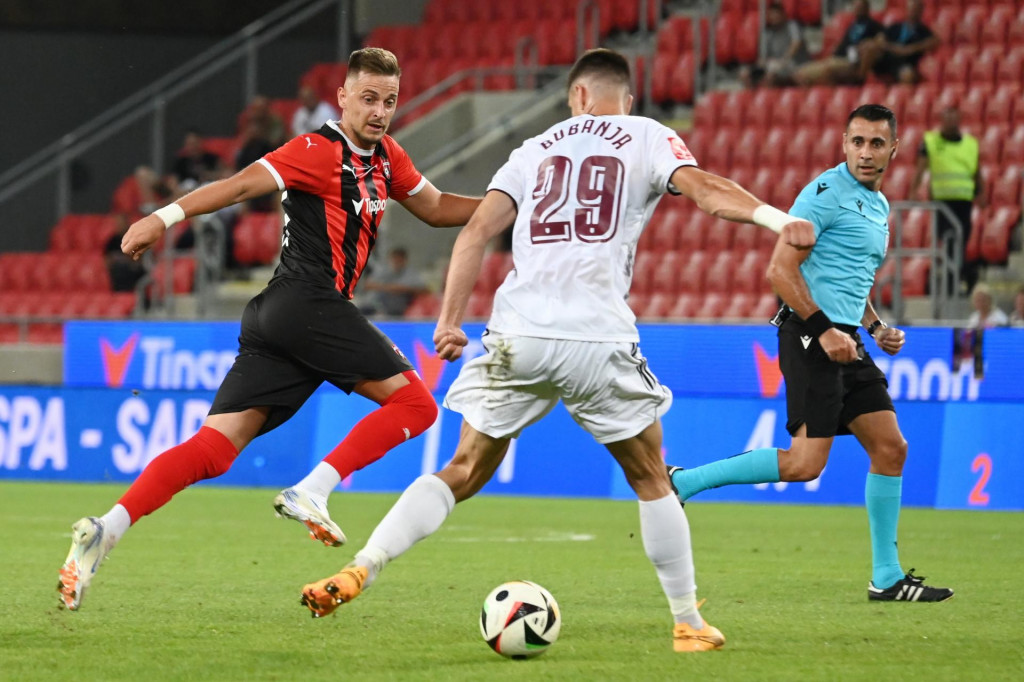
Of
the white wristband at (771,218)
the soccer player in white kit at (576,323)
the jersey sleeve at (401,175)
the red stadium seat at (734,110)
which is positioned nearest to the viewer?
the white wristband at (771,218)

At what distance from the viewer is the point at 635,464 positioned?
5.75 metres

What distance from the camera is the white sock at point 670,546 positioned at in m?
5.73

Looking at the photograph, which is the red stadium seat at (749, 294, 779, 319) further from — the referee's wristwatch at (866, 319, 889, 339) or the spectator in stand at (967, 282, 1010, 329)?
the referee's wristwatch at (866, 319, 889, 339)

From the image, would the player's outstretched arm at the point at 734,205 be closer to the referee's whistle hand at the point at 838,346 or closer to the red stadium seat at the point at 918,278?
the referee's whistle hand at the point at 838,346

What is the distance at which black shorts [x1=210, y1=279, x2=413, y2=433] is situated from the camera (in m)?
6.55

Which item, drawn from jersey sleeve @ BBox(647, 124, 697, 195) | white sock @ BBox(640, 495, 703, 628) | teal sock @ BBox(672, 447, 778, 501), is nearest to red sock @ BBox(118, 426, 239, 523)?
white sock @ BBox(640, 495, 703, 628)

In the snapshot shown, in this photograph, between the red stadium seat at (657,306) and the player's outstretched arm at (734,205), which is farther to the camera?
the red stadium seat at (657,306)

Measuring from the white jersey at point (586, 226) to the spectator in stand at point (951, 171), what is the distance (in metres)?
10.8

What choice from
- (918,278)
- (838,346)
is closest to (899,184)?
(918,278)

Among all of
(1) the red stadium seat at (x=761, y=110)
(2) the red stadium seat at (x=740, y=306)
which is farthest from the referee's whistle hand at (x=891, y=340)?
(1) the red stadium seat at (x=761, y=110)

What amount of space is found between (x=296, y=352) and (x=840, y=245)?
256 cm

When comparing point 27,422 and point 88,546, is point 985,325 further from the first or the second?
point 88,546

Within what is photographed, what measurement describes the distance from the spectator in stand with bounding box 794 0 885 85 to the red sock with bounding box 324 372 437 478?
12.6 metres

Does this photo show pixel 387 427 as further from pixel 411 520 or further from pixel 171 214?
pixel 171 214
